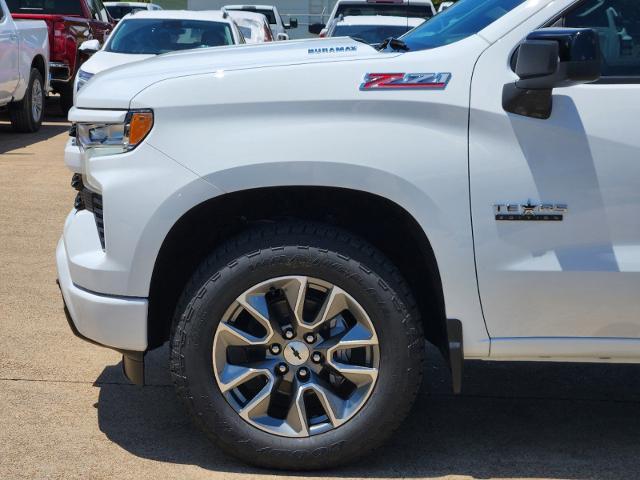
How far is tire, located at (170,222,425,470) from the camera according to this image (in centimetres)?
392

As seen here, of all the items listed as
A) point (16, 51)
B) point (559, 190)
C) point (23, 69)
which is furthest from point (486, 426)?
point (23, 69)

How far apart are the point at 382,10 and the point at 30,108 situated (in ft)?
18.3

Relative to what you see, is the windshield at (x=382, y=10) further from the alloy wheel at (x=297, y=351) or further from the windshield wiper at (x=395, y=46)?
the alloy wheel at (x=297, y=351)

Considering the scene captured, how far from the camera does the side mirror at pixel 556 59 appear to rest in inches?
140

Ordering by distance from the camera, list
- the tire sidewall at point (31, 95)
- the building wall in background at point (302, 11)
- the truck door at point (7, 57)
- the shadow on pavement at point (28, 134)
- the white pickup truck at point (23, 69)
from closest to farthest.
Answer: the truck door at point (7, 57)
the white pickup truck at point (23, 69)
the shadow on pavement at point (28, 134)
the tire sidewall at point (31, 95)
the building wall in background at point (302, 11)

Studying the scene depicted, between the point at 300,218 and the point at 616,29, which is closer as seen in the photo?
the point at 616,29

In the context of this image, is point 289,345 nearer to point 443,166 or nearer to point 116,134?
point 443,166

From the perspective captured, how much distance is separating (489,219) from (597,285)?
439 millimetres

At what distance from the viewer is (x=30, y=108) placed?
48.2 feet

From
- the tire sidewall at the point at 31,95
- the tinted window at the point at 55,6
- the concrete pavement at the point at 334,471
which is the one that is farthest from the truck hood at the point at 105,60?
the concrete pavement at the point at 334,471

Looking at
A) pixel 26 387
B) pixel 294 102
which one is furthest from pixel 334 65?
pixel 26 387

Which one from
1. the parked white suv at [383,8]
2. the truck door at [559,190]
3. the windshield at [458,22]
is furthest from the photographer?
the parked white suv at [383,8]

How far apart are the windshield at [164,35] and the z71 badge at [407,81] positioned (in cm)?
976

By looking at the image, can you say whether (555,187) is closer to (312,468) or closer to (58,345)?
(312,468)
